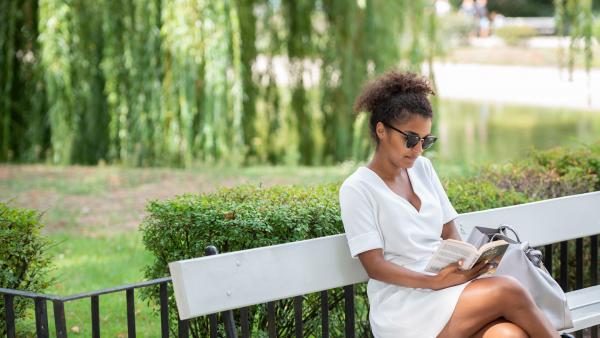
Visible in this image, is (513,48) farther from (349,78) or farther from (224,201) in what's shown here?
(224,201)

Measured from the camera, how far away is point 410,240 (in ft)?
13.7

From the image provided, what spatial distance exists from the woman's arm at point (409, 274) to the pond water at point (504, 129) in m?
8.13

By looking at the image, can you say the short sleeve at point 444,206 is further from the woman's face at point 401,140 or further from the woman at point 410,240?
the woman's face at point 401,140

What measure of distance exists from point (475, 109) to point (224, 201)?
19.9m

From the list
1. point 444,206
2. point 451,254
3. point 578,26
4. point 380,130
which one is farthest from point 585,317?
point 578,26

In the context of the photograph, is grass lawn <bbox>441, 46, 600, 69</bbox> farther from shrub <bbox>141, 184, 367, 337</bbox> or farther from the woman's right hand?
the woman's right hand

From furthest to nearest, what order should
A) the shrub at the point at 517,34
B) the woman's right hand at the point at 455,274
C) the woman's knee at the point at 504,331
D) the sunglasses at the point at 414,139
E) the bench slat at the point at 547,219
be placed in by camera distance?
1. the shrub at the point at 517,34
2. the bench slat at the point at 547,219
3. the sunglasses at the point at 414,139
4. the woman's right hand at the point at 455,274
5. the woman's knee at the point at 504,331

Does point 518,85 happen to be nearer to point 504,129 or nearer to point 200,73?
point 504,129

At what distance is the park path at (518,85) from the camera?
82.5ft

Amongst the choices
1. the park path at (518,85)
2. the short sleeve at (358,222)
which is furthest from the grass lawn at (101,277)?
the park path at (518,85)

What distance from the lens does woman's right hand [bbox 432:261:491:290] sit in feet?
12.9

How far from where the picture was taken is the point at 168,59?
10.5 metres

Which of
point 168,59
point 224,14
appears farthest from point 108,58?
point 224,14

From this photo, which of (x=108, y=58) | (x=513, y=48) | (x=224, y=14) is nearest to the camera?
(x=224, y=14)
